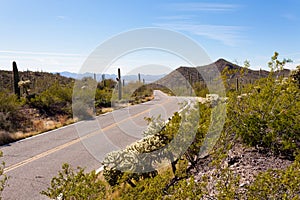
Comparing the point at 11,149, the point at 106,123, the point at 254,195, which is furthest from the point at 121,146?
the point at 254,195

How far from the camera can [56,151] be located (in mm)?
9211

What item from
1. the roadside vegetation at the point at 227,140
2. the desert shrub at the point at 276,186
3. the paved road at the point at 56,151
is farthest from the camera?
the paved road at the point at 56,151

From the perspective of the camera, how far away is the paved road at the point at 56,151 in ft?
21.1

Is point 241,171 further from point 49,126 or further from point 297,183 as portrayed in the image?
point 49,126

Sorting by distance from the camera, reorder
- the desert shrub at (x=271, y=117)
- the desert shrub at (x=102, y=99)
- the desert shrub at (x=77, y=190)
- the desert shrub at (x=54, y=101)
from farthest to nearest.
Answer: the desert shrub at (x=102, y=99) < the desert shrub at (x=54, y=101) < the desert shrub at (x=271, y=117) < the desert shrub at (x=77, y=190)

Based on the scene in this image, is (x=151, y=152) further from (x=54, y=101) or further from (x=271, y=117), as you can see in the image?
(x=54, y=101)

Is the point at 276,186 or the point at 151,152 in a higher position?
the point at 276,186

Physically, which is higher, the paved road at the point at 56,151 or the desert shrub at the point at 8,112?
the desert shrub at the point at 8,112

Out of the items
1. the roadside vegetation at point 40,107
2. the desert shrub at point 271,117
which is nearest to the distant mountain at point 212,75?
the desert shrub at point 271,117

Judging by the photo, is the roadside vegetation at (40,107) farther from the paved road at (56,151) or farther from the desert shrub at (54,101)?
the paved road at (56,151)

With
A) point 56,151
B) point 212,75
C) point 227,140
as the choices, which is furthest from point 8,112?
point 227,140

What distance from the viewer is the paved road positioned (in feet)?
21.1

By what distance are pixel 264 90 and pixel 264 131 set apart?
85cm

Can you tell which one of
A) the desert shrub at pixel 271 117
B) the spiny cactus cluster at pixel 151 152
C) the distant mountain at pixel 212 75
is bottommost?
the spiny cactus cluster at pixel 151 152
